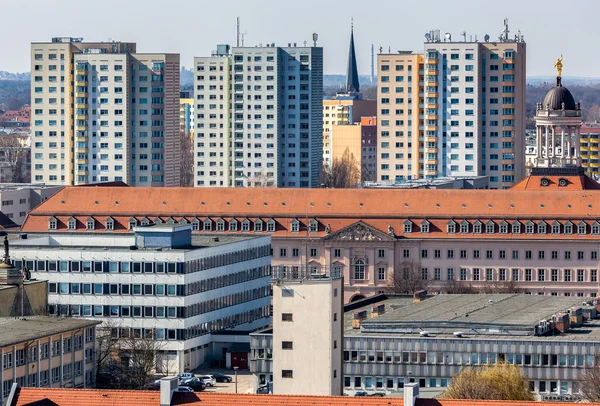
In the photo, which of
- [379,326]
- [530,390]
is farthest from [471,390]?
[379,326]

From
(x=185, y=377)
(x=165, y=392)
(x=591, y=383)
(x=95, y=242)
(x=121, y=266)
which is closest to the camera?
(x=165, y=392)

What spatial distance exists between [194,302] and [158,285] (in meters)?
3.05

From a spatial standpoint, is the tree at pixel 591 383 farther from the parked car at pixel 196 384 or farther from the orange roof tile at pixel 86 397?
the orange roof tile at pixel 86 397

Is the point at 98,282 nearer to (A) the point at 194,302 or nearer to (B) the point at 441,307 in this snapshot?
(A) the point at 194,302

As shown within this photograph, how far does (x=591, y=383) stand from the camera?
131000mm

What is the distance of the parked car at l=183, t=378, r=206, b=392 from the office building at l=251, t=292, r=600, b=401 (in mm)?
4621

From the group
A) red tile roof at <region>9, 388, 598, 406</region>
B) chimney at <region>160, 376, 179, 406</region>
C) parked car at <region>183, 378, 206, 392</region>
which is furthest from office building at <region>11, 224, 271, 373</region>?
chimney at <region>160, 376, 179, 406</region>

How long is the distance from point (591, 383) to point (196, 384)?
29.4 m

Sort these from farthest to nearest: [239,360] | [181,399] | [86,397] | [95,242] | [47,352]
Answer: [95,242], [239,360], [47,352], [86,397], [181,399]

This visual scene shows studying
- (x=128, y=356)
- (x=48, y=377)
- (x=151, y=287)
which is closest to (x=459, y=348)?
(x=128, y=356)

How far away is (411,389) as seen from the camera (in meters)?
96.1

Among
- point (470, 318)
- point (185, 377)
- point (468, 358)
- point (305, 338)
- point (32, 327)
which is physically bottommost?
point (185, 377)

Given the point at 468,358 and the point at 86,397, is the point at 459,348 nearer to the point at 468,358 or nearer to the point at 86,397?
the point at 468,358

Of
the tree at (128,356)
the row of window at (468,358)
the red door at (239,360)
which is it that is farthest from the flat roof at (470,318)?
the tree at (128,356)
